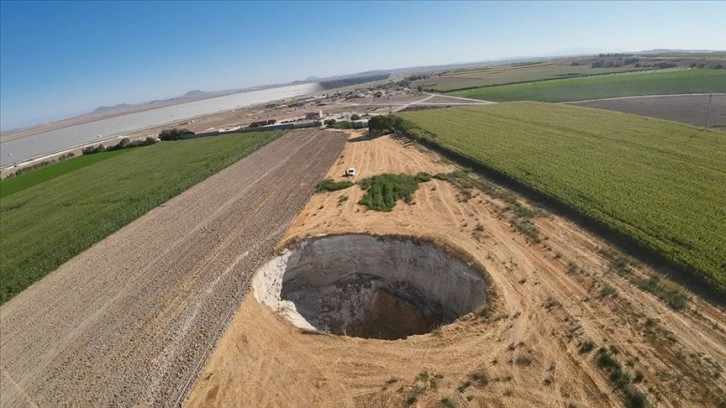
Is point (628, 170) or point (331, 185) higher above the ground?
point (628, 170)

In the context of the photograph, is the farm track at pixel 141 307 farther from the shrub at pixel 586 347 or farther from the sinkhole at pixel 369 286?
the shrub at pixel 586 347

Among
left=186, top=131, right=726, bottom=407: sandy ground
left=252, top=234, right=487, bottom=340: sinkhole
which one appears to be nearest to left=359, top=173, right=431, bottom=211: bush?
left=252, top=234, right=487, bottom=340: sinkhole

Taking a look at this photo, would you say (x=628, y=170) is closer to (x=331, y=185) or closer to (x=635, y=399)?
(x=635, y=399)

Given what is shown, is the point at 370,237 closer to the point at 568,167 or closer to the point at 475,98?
the point at 568,167

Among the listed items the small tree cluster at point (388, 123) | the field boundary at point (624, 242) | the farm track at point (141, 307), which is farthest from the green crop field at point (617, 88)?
the farm track at point (141, 307)

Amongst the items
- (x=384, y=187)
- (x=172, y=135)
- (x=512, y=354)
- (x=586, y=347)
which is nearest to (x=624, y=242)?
(x=586, y=347)
